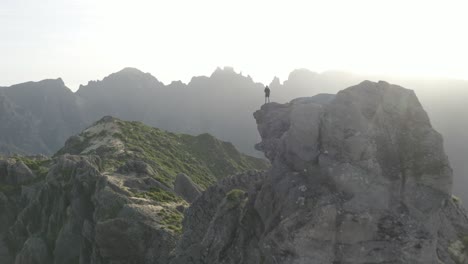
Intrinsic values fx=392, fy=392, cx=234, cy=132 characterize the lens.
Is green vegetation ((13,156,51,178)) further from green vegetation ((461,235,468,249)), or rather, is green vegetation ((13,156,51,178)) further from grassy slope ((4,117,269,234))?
green vegetation ((461,235,468,249))

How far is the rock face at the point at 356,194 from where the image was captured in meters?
21.8

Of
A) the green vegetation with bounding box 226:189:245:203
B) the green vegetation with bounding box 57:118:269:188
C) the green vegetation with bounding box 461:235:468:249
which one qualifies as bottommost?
the green vegetation with bounding box 57:118:269:188

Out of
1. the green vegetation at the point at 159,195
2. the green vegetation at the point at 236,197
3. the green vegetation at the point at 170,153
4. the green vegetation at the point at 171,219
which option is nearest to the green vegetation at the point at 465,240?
the green vegetation at the point at 236,197

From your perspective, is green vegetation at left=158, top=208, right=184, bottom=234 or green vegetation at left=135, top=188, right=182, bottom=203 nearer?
green vegetation at left=158, top=208, right=184, bottom=234

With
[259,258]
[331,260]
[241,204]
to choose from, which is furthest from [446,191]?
[241,204]

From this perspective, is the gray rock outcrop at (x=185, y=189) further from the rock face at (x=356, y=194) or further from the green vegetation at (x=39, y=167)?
the rock face at (x=356, y=194)

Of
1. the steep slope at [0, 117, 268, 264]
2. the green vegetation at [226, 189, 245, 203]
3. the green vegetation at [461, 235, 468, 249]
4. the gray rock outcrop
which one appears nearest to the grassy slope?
the steep slope at [0, 117, 268, 264]

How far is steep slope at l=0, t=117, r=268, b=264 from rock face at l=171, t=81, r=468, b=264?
19.7m

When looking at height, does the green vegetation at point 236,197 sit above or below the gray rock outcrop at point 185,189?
above

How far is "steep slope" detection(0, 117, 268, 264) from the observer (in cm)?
4550

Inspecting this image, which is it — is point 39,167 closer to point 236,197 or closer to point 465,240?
point 236,197

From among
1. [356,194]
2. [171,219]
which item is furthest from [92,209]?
[356,194]

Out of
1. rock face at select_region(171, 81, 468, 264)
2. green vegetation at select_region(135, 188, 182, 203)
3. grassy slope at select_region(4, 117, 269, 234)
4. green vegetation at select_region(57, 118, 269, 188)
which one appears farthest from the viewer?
green vegetation at select_region(57, 118, 269, 188)

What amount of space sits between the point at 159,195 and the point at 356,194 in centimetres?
4165
